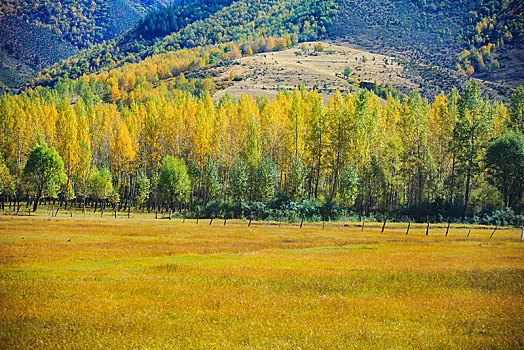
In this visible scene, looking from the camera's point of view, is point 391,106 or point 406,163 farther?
point 391,106

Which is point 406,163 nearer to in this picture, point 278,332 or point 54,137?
point 278,332

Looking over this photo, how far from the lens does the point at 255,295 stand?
799 inches

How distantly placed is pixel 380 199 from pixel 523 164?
75.5 feet

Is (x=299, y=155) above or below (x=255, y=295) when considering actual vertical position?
above

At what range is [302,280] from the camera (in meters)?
23.9

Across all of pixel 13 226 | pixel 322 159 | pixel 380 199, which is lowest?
pixel 13 226

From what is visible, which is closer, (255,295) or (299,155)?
(255,295)

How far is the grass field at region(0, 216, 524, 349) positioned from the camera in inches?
571

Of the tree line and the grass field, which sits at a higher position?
the tree line

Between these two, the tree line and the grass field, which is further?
the tree line

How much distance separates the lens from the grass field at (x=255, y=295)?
14.5 meters

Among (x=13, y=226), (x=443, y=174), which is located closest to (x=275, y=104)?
(x=443, y=174)

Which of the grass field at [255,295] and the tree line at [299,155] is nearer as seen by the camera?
the grass field at [255,295]

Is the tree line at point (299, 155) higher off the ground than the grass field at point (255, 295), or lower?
higher
